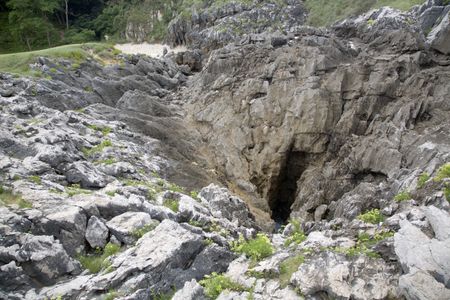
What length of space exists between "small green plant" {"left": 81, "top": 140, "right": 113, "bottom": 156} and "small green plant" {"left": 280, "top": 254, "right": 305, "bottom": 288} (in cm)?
1303

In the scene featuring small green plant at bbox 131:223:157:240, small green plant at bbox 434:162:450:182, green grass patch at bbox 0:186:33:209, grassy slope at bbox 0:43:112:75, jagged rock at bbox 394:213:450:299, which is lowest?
small green plant at bbox 131:223:157:240

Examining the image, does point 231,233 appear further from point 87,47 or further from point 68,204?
point 87,47

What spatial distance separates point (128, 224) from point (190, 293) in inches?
148

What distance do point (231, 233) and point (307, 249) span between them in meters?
3.33

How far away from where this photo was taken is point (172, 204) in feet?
51.1

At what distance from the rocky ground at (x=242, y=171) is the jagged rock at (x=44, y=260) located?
43 mm

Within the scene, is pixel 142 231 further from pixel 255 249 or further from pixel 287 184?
pixel 287 184

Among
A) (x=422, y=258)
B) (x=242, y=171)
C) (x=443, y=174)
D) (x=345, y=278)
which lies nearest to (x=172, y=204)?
(x=345, y=278)

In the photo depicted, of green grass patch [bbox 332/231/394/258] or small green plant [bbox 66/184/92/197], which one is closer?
green grass patch [bbox 332/231/394/258]

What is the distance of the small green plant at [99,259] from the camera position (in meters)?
11.5

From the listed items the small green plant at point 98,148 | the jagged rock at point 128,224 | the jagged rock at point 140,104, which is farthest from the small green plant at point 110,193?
the jagged rock at point 140,104

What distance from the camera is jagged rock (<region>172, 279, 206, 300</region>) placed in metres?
10.2

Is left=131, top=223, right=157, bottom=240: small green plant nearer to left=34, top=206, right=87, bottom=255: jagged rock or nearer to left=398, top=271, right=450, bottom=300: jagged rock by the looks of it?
left=34, top=206, right=87, bottom=255: jagged rock

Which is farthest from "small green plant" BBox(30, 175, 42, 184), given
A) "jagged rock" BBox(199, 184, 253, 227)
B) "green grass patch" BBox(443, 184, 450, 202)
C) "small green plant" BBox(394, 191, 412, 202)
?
"green grass patch" BBox(443, 184, 450, 202)
